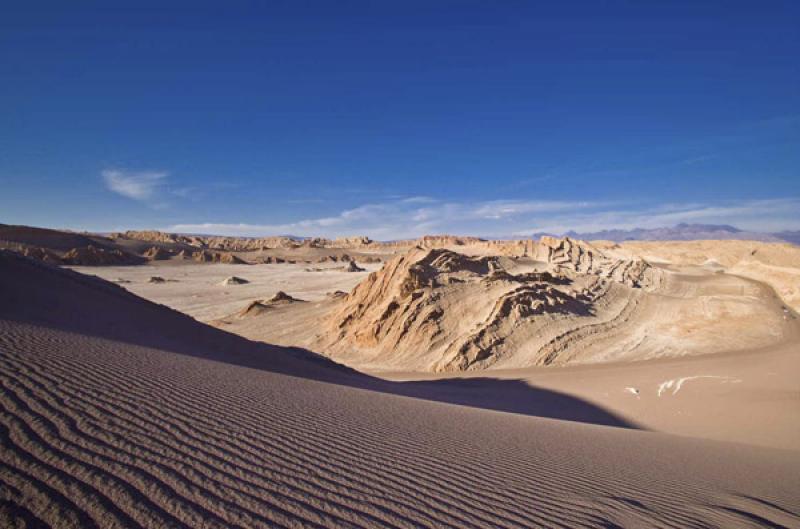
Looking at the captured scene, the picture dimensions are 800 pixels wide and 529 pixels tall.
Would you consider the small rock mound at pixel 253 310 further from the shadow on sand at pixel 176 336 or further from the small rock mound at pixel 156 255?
the small rock mound at pixel 156 255

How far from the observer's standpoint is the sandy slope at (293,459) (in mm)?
2625

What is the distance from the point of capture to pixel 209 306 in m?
31.7

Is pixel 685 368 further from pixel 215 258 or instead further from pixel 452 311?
pixel 215 258

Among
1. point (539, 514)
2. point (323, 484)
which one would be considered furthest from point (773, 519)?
point (323, 484)

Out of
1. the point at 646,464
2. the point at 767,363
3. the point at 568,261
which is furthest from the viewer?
the point at 568,261

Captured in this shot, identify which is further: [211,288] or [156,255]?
[156,255]

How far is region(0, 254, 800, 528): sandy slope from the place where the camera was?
2.62 meters

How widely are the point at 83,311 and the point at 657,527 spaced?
9645 mm

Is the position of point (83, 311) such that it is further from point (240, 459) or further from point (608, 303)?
point (608, 303)

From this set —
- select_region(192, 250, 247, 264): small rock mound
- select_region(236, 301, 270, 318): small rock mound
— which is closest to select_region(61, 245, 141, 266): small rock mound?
select_region(192, 250, 247, 264): small rock mound

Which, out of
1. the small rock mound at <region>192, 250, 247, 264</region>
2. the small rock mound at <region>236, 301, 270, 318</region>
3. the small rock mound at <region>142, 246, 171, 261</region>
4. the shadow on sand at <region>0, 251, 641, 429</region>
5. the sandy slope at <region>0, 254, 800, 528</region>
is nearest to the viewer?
the sandy slope at <region>0, 254, 800, 528</region>

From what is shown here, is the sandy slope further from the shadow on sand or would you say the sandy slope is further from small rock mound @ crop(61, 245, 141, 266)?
small rock mound @ crop(61, 245, 141, 266)

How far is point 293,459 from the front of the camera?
11.5ft

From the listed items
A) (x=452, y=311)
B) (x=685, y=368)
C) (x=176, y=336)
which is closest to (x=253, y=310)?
(x=452, y=311)
